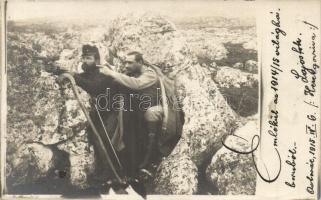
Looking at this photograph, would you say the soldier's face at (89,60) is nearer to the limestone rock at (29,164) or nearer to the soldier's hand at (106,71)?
the soldier's hand at (106,71)

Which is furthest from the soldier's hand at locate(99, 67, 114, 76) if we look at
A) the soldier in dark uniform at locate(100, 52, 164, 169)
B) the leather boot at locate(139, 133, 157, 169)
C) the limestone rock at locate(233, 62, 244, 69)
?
the limestone rock at locate(233, 62, 244, 69)

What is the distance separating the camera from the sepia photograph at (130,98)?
96 cm

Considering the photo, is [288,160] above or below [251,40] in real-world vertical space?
below

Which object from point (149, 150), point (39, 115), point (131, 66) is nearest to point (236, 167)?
point (149, 150)

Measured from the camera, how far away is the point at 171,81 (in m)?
0.96

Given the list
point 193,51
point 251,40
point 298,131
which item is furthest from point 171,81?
point 298,131

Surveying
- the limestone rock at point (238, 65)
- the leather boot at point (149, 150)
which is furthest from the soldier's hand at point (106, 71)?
the limestone rock at point (238, 65)

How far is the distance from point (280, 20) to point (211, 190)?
0.41m

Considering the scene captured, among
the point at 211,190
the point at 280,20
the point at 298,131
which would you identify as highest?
the point at 280,20

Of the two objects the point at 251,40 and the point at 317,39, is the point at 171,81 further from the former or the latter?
the point at 317,39

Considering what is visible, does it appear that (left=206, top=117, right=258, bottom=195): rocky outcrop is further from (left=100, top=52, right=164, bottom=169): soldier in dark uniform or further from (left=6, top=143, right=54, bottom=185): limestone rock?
(left=6, top=143, right=54, bottom=185): limestone rock

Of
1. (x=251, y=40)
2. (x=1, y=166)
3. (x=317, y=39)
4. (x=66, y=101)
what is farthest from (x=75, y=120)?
(x=317, y=39)

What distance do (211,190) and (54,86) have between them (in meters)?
0.43

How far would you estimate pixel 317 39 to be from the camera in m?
0.96
